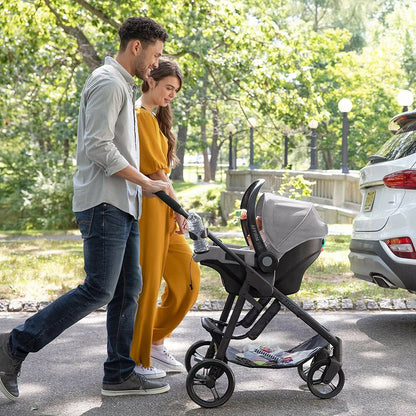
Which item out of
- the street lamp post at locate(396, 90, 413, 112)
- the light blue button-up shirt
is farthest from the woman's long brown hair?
the street lamp post at locate(396, 90, 413, 112)

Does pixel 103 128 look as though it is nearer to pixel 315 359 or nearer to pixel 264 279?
pixel 264 279

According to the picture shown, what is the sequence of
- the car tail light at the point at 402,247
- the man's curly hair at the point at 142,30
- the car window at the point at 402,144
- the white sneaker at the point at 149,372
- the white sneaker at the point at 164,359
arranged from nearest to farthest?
1. the man's curly hair at the point at 142,30
2. the white sneaker at the point at 149,372
3. the white sneaker at the point at 164,359
4. the car tail light at the point at 402,247
5. the car window at the point at 402,144

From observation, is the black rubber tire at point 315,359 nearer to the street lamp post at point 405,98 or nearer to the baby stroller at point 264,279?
the baby stroller at point 264,279

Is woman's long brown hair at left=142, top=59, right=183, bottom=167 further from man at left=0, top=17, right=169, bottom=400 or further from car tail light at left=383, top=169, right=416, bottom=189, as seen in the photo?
car tail light at left=383, top=169, right=416, bottom=189

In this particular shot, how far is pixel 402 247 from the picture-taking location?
5.84m

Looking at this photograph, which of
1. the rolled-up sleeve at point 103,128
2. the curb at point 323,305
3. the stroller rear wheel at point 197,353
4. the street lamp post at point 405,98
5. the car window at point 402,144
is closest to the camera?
the rolled-up sleeve at point 103,128

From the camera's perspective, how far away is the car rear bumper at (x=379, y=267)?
19.1 feet

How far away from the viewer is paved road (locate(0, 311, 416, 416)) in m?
4.16

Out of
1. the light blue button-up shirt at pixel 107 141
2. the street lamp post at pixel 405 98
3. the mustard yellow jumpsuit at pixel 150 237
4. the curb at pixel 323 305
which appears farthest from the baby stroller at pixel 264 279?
the street lamp post at pixel 405 98

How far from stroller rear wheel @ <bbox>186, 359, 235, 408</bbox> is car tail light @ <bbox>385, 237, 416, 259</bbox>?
2.18 m

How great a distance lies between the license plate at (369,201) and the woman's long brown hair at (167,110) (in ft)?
6.64

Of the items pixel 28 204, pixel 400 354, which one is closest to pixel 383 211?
pixel 400 354

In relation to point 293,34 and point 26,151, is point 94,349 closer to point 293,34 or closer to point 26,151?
point 293,34

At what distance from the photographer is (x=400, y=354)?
18.0 feet
